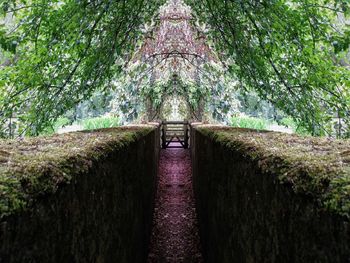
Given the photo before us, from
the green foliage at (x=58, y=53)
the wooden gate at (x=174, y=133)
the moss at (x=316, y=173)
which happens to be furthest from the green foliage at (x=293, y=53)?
the wooden gate at (x=174, y=133)

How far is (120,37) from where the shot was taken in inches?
280

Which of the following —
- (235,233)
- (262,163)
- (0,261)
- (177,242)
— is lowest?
(177,242)

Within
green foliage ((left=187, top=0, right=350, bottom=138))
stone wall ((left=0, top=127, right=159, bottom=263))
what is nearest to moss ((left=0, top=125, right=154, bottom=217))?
stone wall ((left=0, top=127, right=159, bottom=263))

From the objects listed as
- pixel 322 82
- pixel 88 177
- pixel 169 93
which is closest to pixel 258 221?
pixel 88 177

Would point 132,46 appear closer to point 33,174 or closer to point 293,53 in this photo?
point 293,53

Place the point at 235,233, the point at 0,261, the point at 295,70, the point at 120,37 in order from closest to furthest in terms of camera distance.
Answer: the point at 0,261 → the point at 235,233 → the point at 295,70 → the point at 120,37

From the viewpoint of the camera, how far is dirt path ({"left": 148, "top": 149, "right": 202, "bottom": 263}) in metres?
6.49

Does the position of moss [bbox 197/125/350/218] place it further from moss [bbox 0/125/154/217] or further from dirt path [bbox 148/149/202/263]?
dirt path [bbox 148/149/202/263]

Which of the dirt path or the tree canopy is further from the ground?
the tree canopy

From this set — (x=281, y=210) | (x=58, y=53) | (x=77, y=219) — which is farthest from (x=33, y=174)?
(x=58, y=53)

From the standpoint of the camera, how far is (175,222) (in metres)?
8.24

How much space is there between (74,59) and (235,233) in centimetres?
471

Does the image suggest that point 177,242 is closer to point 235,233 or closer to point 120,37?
point 120,37

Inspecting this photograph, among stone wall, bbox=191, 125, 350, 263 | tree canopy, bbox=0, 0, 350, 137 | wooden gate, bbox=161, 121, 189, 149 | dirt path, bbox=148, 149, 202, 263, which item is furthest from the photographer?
wooden gate, bbox=161, 121, 189, 149
